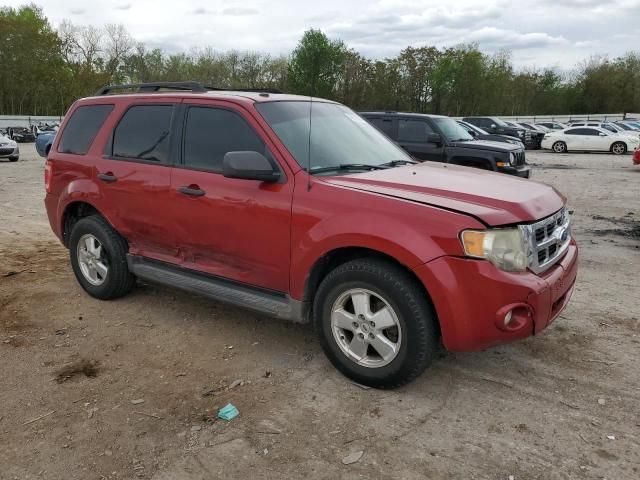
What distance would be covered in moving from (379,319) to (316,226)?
711 mm

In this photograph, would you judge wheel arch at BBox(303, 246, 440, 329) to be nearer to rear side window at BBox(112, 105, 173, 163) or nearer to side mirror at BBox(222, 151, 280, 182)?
side mirror at BBox(222, 151, 280, 182)

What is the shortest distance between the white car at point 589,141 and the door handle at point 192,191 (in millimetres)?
27095

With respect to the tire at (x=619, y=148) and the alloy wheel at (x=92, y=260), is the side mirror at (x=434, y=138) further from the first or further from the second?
the tire at (x=619, y=148)

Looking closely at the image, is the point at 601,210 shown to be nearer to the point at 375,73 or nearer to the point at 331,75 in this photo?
the point at 331,75

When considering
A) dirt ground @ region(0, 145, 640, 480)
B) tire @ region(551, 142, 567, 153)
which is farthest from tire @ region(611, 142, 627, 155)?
dirt ground @ region(0, 145, 640, 480)

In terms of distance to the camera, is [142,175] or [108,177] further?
[108,177]

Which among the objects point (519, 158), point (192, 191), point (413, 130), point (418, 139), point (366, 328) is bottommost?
point (366, 328)

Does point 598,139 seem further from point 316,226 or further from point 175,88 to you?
point 316,226

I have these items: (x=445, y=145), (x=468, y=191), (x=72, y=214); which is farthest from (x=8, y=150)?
(x=468, y=191)

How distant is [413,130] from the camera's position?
11539 mm

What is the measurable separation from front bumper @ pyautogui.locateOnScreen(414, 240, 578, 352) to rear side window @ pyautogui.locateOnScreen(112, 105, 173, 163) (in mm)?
2485

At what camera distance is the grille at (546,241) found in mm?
3244

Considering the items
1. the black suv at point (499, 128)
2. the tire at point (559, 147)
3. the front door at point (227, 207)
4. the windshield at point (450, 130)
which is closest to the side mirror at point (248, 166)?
the front door at point (227, 207)

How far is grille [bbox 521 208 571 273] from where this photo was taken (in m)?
3.24
